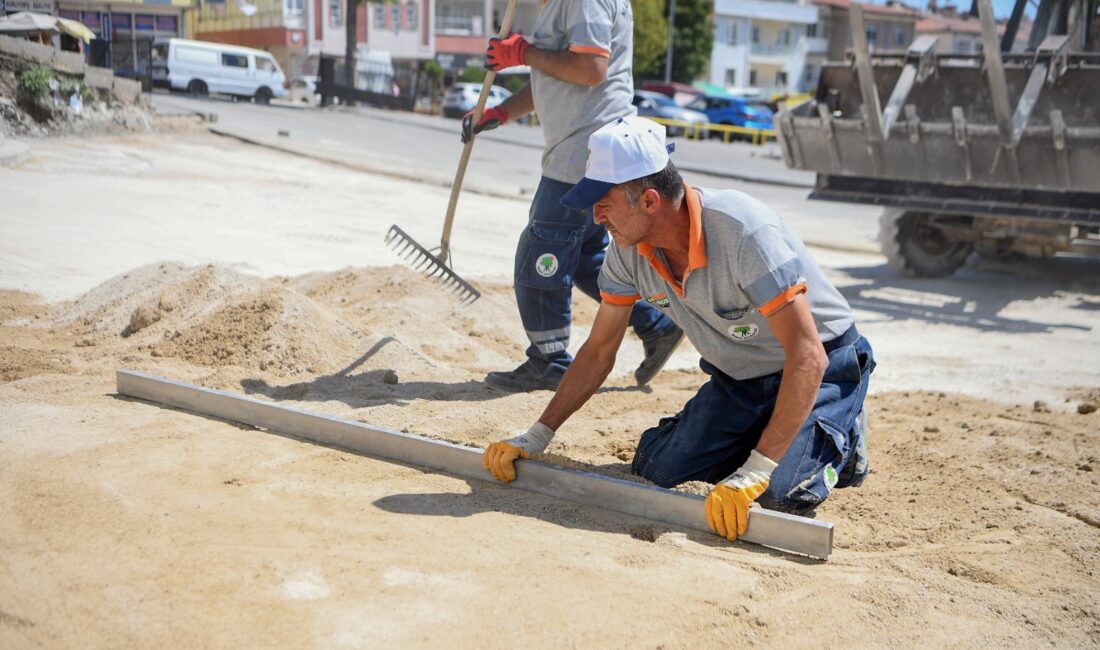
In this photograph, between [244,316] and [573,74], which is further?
[244,316]

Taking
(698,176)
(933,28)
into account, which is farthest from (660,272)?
(933,28)

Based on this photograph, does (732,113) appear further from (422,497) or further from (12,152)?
(422,497)

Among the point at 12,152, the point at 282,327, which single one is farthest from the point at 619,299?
the point at 12,152

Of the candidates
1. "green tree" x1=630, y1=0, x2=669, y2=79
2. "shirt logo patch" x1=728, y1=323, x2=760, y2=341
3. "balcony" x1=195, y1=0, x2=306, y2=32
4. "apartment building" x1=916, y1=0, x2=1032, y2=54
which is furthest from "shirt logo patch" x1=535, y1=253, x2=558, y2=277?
"apartment building" x1=916, y1=0, x2=1032, y2=54

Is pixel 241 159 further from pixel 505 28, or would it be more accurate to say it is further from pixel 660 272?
pixel 660 272

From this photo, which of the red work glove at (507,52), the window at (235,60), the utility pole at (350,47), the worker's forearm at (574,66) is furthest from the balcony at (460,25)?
the worker's forearm at (574,66)

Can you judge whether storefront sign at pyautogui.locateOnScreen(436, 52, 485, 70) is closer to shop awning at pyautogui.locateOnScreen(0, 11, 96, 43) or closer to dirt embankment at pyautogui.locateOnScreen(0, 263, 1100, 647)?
shop awning at pyautogui.locateOnScreen(0, 11, 96, 43)

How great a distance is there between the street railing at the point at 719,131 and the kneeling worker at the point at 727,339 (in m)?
26.7

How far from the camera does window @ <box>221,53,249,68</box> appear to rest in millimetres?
30312

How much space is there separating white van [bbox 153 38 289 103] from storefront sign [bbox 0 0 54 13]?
20.6 m

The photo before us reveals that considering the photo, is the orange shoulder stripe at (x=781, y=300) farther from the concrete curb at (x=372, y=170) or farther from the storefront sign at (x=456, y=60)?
the storefront sign at (x=456, y=60)

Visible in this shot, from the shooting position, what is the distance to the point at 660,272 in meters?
3.29

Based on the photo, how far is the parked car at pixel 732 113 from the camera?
32.8 metres

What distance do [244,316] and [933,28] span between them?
2572 inches
